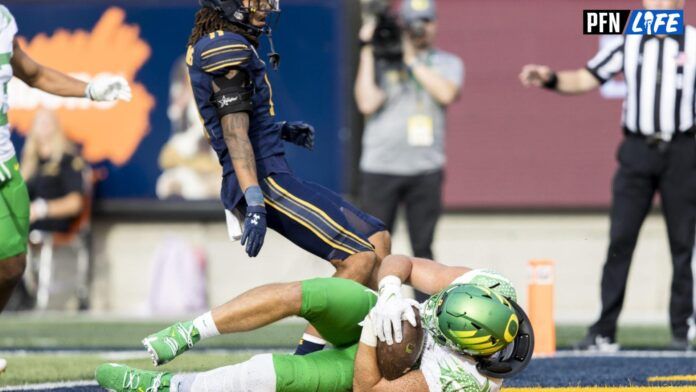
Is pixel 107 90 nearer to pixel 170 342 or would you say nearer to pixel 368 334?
pixel 170 342

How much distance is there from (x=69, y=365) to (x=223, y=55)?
84.7 inches

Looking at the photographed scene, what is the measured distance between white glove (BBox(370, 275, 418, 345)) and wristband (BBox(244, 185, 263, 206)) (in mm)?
958

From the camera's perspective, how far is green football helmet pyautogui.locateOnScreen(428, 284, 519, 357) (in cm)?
472

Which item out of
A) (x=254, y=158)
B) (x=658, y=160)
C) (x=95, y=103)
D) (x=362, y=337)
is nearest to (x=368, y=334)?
(x=362, y=337)

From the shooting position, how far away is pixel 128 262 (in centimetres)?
1300

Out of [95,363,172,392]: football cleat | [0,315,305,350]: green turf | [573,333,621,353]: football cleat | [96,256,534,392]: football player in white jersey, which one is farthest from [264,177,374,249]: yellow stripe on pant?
[0,315,305,350]: green turf

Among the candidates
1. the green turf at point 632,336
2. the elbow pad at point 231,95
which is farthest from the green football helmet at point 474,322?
the green turf at point 632,336

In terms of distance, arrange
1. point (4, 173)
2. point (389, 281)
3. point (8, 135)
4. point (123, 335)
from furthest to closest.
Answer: point (123, 335) < point (8, 135) < point (4, 173) < point (389, 281)

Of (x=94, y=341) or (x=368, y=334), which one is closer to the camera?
(x=368, y=334)

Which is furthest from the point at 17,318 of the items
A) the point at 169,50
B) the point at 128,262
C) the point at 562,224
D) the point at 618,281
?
the point at 618,281

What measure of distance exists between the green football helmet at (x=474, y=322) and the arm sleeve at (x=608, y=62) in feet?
12.7

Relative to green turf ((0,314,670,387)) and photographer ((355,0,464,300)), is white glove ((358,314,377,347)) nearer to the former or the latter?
green turf ((0,314,670,387))

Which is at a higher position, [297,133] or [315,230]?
[297,133]

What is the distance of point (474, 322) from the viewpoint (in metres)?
4.71
